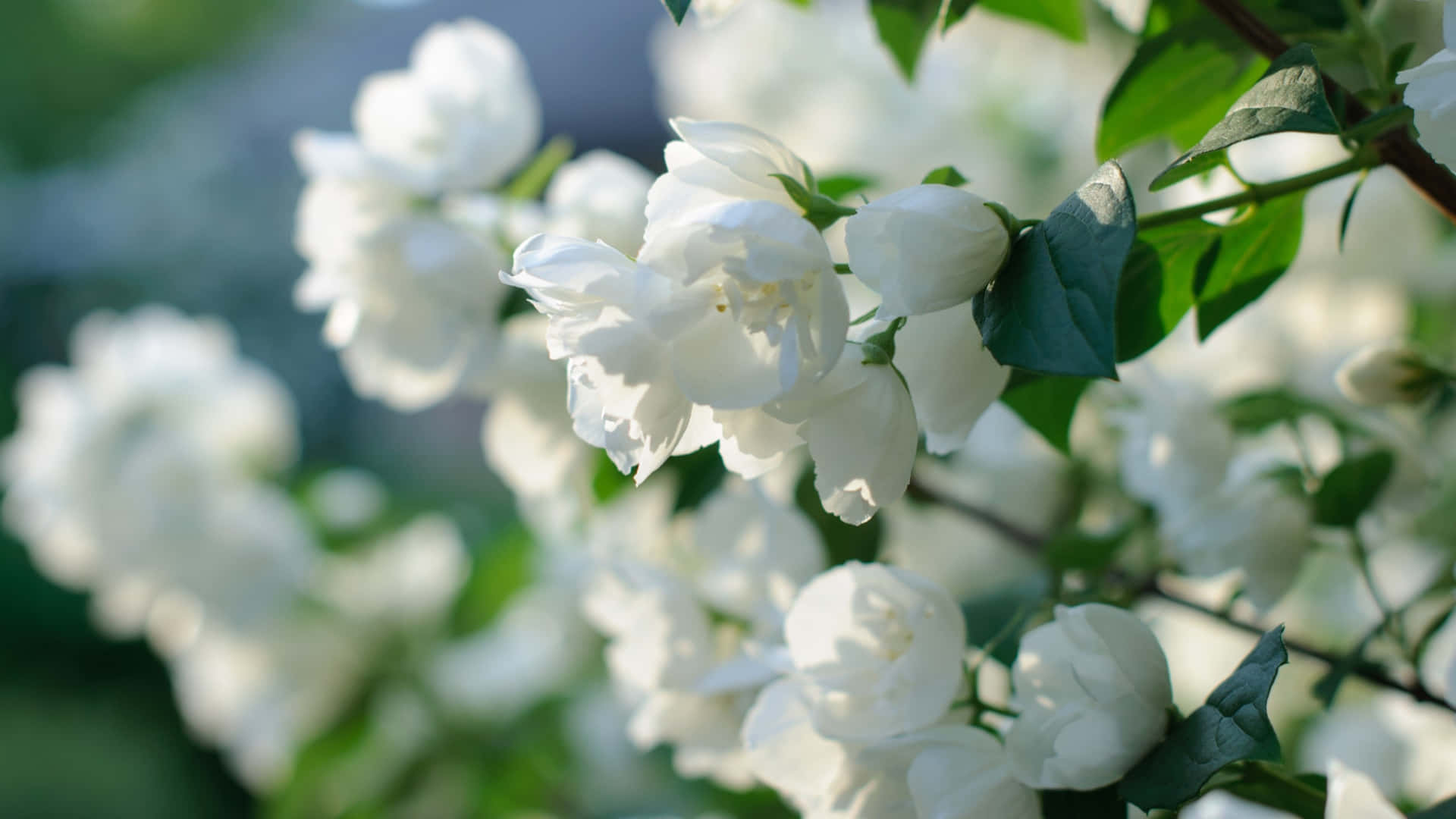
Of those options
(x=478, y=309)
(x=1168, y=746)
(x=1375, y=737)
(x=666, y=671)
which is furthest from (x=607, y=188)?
(x=1375, y=737)

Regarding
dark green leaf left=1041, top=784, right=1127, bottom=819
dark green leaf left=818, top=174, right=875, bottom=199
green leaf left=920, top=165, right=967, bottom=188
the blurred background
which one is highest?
green leaf left=920, top=165, right=967, bottom=188

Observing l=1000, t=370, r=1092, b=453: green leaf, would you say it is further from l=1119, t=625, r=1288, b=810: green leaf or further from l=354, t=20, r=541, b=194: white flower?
l=354, t=20, r=541, b=194: white flower

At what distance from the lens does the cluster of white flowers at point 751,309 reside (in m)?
0.24

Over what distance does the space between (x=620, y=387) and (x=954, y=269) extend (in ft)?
0.29

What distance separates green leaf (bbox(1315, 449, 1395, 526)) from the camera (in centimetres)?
44

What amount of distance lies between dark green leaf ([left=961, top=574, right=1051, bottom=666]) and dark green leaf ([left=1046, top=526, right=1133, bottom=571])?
0.01 meters

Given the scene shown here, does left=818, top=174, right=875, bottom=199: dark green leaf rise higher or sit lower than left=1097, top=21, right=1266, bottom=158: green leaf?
lower

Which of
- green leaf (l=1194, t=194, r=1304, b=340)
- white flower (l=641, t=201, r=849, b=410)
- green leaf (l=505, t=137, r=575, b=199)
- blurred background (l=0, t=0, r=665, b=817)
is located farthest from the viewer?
blurred background (l=0, t=0, r=665, b=817)

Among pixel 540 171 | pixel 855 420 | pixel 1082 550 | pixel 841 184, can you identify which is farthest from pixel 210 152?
pixel 855 420

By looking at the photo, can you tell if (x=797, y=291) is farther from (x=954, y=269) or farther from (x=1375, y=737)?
(x=1375, y=737)

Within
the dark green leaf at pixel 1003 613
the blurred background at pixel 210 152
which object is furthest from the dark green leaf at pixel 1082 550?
the blurred background at pixel 210 152

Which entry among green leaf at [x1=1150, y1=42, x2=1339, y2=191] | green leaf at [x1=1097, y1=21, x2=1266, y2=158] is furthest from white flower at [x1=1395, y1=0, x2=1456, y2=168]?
green leaf at [x1=1097, y1=21, x2=1266, y2=158]

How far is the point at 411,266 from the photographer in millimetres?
506

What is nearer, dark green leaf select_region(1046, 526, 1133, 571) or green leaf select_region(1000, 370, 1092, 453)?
green leaf select_region(1000, 370, 1092, 453)
